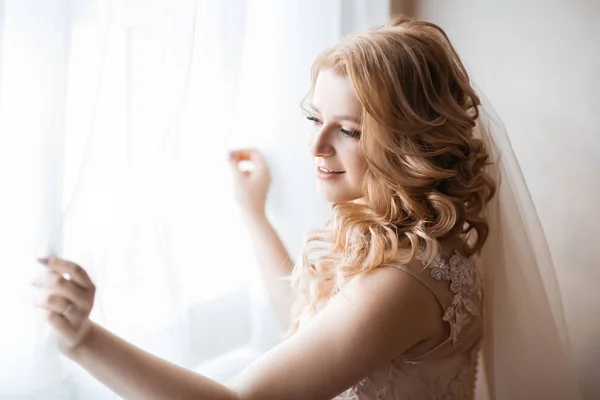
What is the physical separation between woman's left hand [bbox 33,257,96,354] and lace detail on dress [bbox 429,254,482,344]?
489 mm

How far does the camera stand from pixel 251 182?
1.28 metres

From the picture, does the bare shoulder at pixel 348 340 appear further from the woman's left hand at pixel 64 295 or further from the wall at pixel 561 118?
the wall at pixel 561 118

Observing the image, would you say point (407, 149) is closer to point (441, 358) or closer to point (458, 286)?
point (458, 286)

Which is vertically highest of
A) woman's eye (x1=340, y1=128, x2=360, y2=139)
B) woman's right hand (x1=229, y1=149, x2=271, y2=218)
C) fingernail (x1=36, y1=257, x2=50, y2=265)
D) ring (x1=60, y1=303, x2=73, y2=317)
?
woman's right hand (x1=229, y1=149, x2=271, y2=218)

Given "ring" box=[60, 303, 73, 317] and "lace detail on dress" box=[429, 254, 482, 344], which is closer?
"ring" box=[60, 303, 73, 317]

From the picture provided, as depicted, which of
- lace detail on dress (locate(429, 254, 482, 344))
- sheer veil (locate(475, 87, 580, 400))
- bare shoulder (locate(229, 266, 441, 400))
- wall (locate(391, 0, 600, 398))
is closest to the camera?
bare shoulder (locate(229, 266, 441, 400))

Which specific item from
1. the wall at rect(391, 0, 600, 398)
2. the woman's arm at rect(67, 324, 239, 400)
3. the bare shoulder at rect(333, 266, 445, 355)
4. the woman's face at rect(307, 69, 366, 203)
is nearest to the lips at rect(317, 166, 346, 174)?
the woman's face at rect(307, 69, 366, 203)

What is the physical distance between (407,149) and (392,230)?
0.39 feet

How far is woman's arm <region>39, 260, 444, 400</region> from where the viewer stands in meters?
0.83

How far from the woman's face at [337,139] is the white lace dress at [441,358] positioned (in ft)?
0.57

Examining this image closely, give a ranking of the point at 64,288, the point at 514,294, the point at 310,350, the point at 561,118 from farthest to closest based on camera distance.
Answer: the point at 561,118
the point at 514,294
the point at 310,350
the point at 64,288

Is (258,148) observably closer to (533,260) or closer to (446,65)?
(446,65)

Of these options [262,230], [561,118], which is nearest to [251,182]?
[262,230]

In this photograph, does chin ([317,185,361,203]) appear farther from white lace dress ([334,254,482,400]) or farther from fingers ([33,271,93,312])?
fingers ([33,271,93,312])
